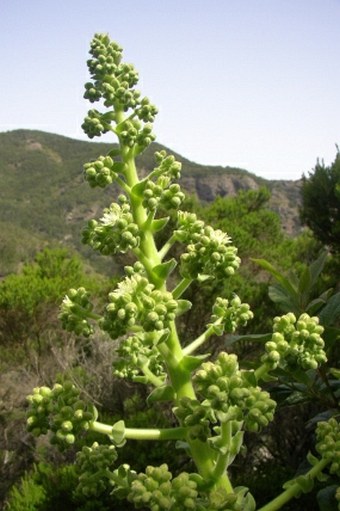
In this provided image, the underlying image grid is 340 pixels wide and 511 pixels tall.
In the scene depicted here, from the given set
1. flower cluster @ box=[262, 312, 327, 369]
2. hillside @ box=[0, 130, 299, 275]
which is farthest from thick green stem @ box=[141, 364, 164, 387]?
hillside @ box=[0, 130, 299, 275]

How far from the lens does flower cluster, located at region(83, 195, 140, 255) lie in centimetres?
233

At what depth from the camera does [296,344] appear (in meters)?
2.25

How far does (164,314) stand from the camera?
221 centimetres

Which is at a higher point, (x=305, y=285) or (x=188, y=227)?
(x=188, y=227)

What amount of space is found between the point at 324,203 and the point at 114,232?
14906 millimetres

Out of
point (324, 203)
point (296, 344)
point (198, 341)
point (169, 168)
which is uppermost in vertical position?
point (324, 203)

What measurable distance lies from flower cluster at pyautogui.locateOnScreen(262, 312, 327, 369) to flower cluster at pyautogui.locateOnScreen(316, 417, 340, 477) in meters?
0.31

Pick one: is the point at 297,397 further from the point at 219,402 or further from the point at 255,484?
the point at 255,484

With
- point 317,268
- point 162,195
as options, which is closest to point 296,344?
point 162,195

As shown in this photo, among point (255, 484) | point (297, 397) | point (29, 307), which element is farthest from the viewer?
point (29, 307)

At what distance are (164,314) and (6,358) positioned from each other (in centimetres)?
1784

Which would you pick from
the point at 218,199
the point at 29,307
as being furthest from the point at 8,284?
the point at 218,199

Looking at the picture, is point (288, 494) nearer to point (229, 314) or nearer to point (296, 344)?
point (296, 344)

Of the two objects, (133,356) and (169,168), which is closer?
(133,356)
